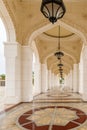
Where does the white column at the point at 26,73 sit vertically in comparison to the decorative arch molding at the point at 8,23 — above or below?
below

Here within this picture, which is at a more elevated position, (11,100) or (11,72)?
(11,72)

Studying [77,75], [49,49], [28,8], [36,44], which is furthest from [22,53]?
[77,75]

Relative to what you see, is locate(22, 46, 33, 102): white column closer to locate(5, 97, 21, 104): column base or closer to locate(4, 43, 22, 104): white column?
locate(4, 43, 22, 104): white column

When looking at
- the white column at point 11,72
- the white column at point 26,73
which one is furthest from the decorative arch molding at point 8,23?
the white column at point 26,73

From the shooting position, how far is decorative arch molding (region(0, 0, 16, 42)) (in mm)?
6546

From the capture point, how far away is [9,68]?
7738mm

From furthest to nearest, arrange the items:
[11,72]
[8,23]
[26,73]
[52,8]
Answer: [26,73]
[11,72]
[8,23]
[52,8]

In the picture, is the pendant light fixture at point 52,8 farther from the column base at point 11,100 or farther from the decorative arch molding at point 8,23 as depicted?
the column base at point 11,100

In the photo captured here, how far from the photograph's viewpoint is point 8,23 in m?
7.35

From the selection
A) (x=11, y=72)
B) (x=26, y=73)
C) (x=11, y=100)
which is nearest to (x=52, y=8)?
(x=11, y=72)

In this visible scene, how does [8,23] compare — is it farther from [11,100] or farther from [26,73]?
[11,100]

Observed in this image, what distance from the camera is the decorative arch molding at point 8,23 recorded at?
6546 mm

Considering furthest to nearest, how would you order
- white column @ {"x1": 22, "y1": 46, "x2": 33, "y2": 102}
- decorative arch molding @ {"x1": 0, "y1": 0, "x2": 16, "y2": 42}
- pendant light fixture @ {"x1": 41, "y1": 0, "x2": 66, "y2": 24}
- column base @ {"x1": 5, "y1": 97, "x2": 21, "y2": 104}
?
1. white column @ {"x1": 22, "y1": 46, "x2": 33, "y2": 102}
2. column base @ {"x1": 5, "y1": 97, "x2": 21, "y2": 104}
3. decorative arch molding @ {"x1": 0, "y1": 0, "x2": 16, "y2": 42}
4. pendant light fixture @ {"x1": 41, "y1": 0, "x2": 66, "y2": 24}

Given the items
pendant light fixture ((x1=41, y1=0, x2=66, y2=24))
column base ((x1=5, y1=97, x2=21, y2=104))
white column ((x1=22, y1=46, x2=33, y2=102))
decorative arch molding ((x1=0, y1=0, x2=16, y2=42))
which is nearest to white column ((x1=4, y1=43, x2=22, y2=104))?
column base ((x1=5, y1=97, x2=21, y2=104))
